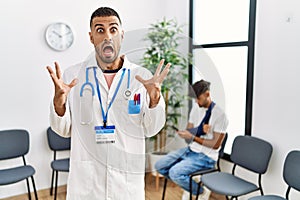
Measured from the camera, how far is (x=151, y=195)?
9.07ft

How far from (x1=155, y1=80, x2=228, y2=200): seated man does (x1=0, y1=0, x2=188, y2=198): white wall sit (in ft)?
3.97

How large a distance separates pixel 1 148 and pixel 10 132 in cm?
17

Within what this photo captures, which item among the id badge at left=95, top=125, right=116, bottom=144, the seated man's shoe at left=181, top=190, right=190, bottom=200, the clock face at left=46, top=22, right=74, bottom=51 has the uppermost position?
the clock face at left=46, top=22, right=74, bottom=51

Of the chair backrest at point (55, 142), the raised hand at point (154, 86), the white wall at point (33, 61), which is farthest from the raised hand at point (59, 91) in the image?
the chair backrest at point (55, 142)

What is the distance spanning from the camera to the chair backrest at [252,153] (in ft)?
7.25

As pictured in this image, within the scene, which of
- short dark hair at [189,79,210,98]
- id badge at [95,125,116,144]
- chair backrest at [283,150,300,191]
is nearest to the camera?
id badge at [95,125,116,144]

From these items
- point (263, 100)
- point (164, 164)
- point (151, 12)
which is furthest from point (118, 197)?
point (151, 12)

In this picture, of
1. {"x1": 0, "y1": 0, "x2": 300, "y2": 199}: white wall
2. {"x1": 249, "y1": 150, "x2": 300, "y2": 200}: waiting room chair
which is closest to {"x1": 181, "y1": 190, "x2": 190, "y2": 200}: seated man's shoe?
{"x1": 0, "y1": 0, "x2": 300, "y2": 199}: white wall

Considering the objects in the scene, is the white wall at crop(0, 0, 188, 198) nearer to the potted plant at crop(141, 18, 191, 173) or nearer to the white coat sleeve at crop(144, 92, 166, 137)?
the potted plant at crop(141, 18, 191, 173)

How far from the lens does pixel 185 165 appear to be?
8.28ft

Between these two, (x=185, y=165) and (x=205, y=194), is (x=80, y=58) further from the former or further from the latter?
(x=205, y=194)

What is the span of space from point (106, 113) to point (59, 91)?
219 millimetres

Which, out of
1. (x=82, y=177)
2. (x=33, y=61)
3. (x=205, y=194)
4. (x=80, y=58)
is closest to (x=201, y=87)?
(x=82, y=177)

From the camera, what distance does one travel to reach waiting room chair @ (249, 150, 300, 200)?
6.42ft
